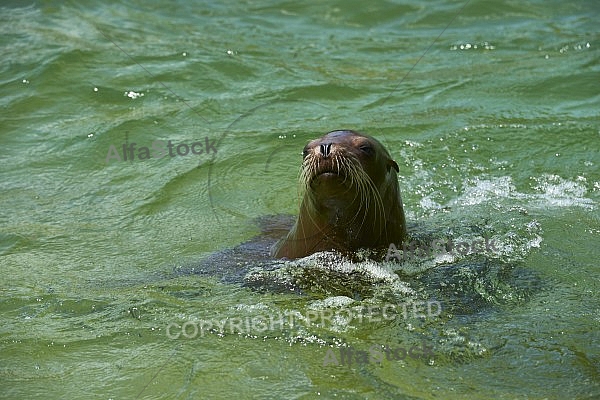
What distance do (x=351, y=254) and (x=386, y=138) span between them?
300 centimetres

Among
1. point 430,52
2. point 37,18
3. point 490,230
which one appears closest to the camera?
point 490,230

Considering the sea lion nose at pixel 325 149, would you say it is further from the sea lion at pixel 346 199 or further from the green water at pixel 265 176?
the green water at pixel 265 176

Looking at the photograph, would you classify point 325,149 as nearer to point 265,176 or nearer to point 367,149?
point 367,149

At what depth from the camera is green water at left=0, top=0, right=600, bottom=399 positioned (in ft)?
14.3

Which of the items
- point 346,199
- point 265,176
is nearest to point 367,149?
point 346,199

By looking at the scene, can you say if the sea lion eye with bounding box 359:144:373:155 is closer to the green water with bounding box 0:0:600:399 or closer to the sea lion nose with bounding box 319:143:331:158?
the sea lion nose with bounding box 319:143:331:158

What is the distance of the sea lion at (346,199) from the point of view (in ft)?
16.5

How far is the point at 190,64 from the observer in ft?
32.8

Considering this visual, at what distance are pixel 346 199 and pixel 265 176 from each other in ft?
8.38

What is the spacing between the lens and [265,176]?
303 inches

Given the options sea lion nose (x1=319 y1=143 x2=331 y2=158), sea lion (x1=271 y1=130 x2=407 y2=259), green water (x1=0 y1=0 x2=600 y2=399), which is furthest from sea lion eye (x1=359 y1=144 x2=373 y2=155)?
green water (x1=0 y1=0 x2=600 y2=399)

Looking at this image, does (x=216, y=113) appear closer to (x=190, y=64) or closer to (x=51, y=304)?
(x=190, y=64)

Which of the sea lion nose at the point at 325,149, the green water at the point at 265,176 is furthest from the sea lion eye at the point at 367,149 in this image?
the green water at the point at 265,176

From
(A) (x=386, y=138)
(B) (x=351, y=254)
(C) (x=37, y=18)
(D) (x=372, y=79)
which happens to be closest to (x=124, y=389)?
(B) (x=351, y=254)
